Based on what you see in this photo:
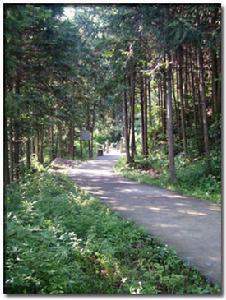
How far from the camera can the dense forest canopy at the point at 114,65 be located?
12.7 ft

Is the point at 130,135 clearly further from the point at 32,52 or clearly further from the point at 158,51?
the point at 32,52

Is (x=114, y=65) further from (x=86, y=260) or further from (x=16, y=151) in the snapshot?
(x=86, y=260)

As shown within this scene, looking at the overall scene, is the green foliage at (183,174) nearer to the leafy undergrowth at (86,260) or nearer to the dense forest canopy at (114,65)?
the dense forest canopy at (114,65)

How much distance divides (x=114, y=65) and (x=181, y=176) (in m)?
2.83

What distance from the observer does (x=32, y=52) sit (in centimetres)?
493

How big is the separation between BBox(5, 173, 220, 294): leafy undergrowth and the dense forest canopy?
70 cm

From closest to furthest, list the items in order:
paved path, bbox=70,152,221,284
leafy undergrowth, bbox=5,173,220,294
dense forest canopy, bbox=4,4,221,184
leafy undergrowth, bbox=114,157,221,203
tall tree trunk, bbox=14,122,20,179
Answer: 1. leafy undergrowth, bbox=5,173,220,294
2. dense forest canopy, bbox=4,4,221,184
3. paved path, bbox=70,152,221,284
4. tall tree trunk, bbox=14,122,20,179
5. leafy undergrowth, bbox=114,157,221,203

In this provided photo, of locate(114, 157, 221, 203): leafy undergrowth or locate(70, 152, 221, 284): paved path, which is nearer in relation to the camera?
locate(70, 152, 221, 284): paved path

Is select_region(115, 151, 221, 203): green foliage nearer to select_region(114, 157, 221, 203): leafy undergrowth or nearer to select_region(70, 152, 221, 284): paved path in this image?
select_region(114, 157, 221, 203): leafy undergrowth

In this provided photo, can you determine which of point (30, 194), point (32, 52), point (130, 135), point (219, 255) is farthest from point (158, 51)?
point (130, 135)

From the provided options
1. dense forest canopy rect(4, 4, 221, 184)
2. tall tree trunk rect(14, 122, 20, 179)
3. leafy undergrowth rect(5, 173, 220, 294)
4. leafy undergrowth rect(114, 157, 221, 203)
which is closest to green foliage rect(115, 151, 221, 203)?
leafy undergrowth rect(114, 157, 221, 203)

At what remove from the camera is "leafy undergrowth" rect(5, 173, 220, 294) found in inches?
132

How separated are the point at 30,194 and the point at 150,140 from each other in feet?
19.9

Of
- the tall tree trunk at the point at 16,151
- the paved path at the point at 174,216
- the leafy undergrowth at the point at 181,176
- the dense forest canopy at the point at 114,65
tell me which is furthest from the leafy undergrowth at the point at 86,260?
the tall tree trunk at the point at 16,151
